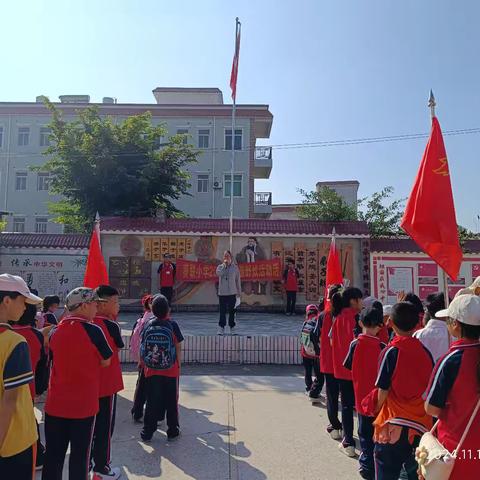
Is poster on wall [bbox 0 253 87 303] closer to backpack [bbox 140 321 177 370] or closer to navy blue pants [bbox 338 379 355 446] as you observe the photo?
backpack [bbox 140 321 177 370]

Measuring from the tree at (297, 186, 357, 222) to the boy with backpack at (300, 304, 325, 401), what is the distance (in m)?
17.8

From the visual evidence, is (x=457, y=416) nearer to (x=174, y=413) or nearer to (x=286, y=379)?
(x=174, y=413)

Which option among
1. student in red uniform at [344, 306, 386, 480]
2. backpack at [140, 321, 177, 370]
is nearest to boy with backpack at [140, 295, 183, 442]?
backpack at [140, 321, 177, 370]

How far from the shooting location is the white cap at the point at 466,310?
2.29 meters

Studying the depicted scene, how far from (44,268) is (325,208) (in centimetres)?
1502

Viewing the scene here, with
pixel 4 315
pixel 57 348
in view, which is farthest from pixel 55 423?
pixel 4 315

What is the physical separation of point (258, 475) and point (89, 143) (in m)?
16.5

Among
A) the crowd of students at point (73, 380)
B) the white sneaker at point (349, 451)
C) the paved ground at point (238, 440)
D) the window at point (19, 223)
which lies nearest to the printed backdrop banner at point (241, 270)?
the paved ground at point (238, 440)

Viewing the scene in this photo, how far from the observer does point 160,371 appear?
15.1 ft

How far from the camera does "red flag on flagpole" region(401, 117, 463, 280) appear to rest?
466 cm

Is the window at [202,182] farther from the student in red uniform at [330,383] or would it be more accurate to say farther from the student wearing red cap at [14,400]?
the student wearing red cap at [14,400]

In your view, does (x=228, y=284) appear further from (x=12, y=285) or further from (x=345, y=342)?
(x=12, y=285)

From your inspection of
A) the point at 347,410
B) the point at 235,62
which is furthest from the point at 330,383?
the point at 235,62

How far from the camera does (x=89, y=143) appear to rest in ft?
59.1
